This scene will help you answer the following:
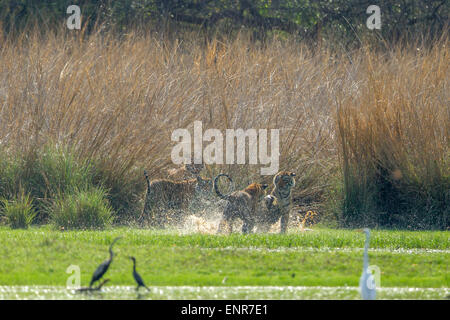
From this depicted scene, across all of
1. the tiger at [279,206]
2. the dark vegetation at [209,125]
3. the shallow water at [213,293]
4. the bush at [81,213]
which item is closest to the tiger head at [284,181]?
the tiger at [279,206]

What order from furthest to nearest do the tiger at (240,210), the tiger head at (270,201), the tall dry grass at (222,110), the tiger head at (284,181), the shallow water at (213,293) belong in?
the tall dry grass at (222,110) < the tiger head at (284,181) < the tiger at (240,210) < the tiger head at (270,201) < the shallow water at (213,293)

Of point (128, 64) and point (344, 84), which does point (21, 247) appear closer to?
point (128, 64)

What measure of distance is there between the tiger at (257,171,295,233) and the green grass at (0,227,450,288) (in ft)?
3.24

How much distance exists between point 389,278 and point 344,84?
28.6 feet

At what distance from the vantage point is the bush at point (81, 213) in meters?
13.5

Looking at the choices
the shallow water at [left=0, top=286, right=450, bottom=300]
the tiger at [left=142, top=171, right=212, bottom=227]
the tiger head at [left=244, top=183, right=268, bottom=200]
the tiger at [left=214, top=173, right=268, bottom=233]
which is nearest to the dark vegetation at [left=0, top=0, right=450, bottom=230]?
the tiger at [left=142, top=171, right=212, bottom=227]

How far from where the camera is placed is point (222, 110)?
1645cm

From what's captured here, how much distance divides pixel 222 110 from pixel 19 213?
4653 millimetres

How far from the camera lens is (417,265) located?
33.6 feet

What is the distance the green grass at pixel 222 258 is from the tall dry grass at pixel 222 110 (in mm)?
2796

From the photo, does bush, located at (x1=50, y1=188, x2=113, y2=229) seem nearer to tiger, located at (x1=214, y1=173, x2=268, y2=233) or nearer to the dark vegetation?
the dark vegetation

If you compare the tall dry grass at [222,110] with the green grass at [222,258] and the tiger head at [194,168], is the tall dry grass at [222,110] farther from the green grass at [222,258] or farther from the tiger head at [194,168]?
the green grass at [222,258]

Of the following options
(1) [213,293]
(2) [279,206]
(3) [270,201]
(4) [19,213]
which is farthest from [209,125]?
(1) [213,293]

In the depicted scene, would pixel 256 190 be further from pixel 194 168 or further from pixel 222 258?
pixel 222 258
